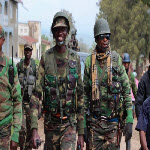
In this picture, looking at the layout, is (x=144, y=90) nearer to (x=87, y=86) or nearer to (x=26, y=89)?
(x=87, y=86)

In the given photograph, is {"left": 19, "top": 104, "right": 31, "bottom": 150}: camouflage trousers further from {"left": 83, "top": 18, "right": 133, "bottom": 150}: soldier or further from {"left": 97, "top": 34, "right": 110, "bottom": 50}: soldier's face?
{"left": 97, "top": 34, "right": 110, "bottom": 50}: soldier's face

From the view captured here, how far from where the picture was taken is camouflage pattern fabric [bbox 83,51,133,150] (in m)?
5.74

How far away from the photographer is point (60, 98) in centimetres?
526

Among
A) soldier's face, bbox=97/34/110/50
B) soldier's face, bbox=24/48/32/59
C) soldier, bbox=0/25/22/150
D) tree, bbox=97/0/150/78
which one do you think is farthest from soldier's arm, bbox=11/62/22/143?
tree, bbox=97/0/150/78

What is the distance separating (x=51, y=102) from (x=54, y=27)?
100 cm

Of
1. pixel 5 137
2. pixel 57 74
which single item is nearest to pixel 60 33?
pixel 57 74

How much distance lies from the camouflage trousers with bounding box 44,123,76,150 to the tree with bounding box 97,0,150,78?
123 feet

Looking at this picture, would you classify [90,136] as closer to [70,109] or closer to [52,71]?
[70,109]

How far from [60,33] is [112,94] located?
1157 mm

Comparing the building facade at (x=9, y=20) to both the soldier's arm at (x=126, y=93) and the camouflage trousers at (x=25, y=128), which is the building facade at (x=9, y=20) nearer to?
the camouflage trousers at (x=25, y=128)

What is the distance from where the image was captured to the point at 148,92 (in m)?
5.68

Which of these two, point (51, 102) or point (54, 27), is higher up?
point (54, 27)

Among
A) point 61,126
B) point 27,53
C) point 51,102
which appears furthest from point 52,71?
point 27,53

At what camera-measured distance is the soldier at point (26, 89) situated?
8180 millimetres
